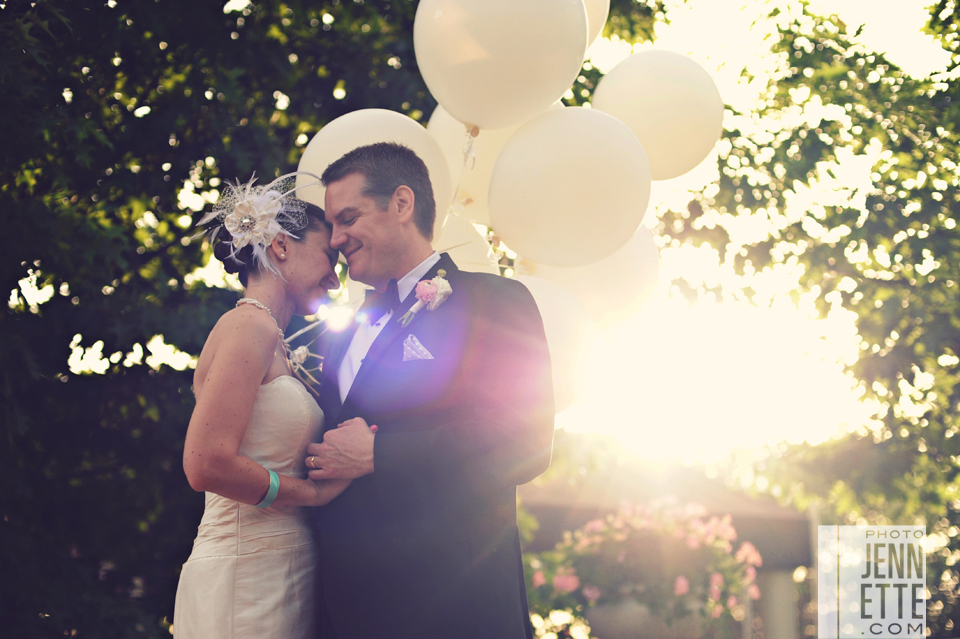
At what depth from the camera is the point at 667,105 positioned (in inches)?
124

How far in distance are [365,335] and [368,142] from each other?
840 mm

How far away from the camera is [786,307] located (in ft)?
19.2

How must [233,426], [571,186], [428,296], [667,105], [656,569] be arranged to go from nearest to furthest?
[233,426] → [428,296] → [571,186] → [667,105] → [656,569]

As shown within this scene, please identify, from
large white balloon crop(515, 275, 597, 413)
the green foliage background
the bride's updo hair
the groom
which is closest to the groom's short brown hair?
the groom

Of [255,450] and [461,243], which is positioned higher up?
[461,243]

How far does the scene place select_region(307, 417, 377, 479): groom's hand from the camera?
6.63 ft

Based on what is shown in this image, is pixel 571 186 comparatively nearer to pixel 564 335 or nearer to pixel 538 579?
pixel 564 335

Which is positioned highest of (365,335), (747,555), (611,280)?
(611,280)

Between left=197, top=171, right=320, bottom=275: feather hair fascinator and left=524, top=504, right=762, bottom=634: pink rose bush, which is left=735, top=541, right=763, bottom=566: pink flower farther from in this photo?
left=197, top=171, right=320, bottom=275: feather hair fascinator

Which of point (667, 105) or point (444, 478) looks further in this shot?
point (667, 105)

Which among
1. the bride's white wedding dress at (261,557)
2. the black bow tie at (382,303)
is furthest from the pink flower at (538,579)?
the black bow tie at (382,303)

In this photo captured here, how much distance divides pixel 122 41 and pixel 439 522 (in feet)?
11.9

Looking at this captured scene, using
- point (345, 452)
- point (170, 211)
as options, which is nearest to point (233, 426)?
point (345, 452)

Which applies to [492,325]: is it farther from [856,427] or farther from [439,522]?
[856,427]
